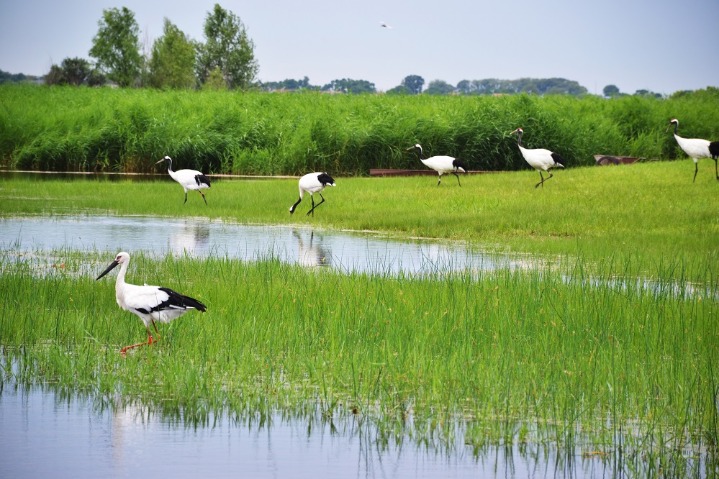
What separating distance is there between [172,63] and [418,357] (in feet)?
274

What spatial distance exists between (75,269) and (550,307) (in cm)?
670

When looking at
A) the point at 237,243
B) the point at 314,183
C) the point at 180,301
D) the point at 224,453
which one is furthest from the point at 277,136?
the point at 224,453

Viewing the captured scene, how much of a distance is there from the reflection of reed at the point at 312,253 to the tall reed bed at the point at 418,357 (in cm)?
344

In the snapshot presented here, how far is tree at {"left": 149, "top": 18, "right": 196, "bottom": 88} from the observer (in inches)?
3499

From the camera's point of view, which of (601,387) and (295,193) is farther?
(295,193)

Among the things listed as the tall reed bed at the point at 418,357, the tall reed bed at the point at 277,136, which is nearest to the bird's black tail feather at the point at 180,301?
the tall reed bed at the point at 418,357

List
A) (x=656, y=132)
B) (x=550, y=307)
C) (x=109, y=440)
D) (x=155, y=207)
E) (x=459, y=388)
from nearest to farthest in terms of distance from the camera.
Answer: (x=109, y=440) → (x=459, y=388) → (x=550, y=307) → (x=155, y=207) → (x=656, y=132)

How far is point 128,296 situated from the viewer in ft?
33.4

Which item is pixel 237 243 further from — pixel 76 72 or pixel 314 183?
pixel 76 72

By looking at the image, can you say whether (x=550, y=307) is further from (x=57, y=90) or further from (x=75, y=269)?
(x=57, y=90)

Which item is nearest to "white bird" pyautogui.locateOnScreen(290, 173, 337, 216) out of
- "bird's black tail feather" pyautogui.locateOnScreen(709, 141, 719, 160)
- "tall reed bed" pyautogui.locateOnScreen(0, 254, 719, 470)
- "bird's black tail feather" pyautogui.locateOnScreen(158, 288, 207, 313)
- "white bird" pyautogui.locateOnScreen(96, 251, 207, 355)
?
"bird's black tail feather" pyautogui.locateOnScreen(709, 141, 719, 160)

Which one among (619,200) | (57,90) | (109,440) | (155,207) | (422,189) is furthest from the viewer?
(57,90)

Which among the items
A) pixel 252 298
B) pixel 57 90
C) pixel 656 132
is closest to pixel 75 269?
pixel 252 298

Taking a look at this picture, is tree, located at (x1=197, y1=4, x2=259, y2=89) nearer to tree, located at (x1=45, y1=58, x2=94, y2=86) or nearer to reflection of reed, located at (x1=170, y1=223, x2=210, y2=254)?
tree, located at (x1=45, y1=58, x2=94, y2=86)
